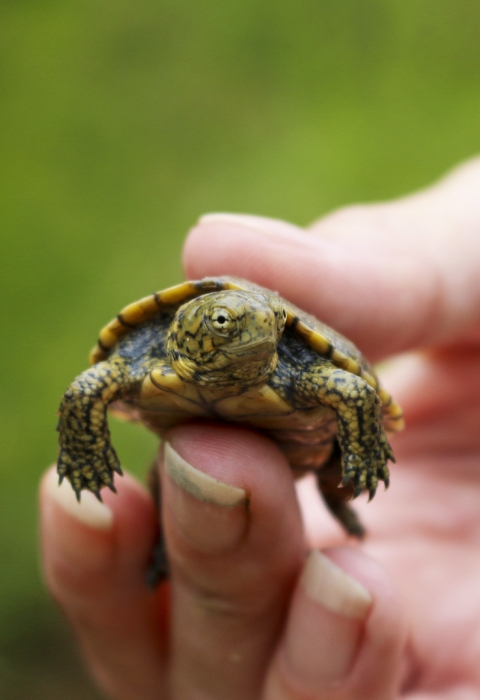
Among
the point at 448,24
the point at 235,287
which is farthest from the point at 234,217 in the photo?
the point at 448,24

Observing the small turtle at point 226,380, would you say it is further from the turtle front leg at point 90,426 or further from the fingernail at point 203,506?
the fingernail at point 203,506

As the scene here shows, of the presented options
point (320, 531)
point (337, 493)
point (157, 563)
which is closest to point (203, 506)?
point (337, 493)

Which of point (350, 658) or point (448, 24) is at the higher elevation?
point (448, 24)

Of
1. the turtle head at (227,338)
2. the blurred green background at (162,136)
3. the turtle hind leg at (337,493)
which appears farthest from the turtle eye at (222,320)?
the blurred green background at (162,136)

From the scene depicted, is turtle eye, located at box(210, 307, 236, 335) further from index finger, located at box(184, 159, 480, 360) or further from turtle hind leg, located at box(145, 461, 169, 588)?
turtle hind leg, located at box(145, 461, 169, 588)

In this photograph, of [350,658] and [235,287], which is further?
[350,658]

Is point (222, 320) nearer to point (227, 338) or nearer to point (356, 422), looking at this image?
point (227, 338)

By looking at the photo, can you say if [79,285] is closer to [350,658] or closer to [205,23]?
[205,23]
